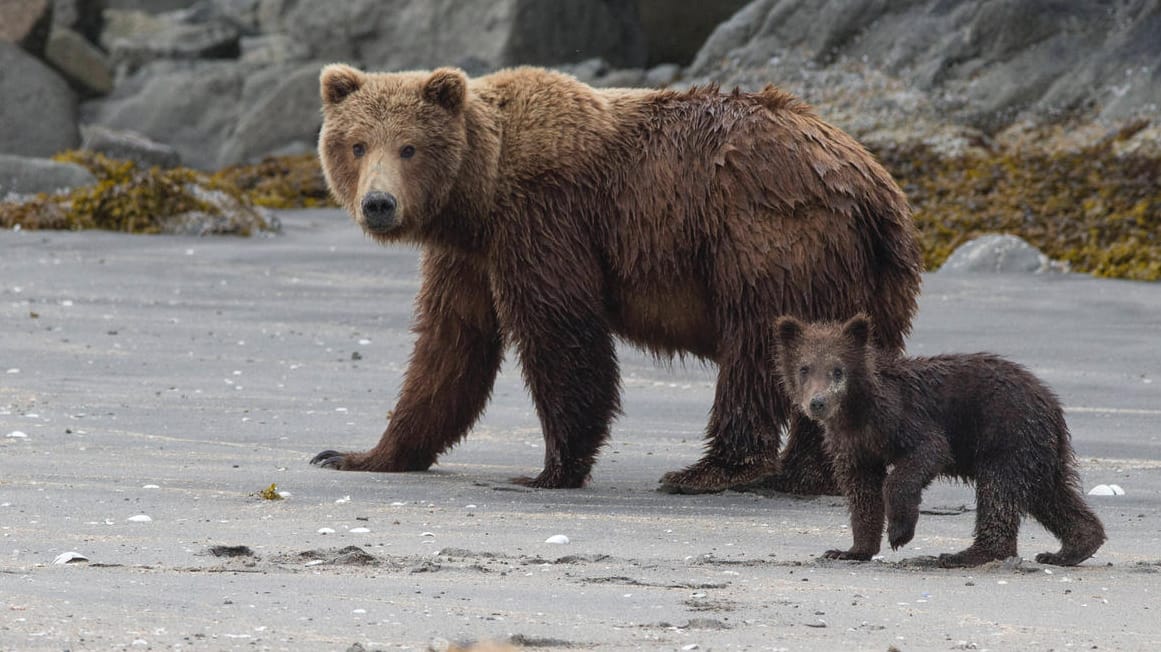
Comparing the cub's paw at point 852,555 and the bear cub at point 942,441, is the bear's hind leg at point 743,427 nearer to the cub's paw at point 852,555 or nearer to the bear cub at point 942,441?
the bear cub at point 942,441

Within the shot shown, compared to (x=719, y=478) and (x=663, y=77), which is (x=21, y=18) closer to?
(x=663, y=77)

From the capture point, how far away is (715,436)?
8750 mm

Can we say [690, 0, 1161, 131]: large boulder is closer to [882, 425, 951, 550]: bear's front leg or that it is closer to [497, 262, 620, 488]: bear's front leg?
[497, 262, 620, 488]: bear's front leg

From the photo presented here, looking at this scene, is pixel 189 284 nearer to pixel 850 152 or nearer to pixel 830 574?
pixel 850 152

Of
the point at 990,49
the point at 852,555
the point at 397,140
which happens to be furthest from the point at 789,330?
the point at 990,49

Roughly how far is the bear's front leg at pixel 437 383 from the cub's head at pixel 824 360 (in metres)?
2.32

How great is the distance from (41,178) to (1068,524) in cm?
1374

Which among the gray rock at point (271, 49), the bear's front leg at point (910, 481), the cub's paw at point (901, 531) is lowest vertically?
the cub's paw at point (901, 531)

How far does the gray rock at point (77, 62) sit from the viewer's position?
102 feet

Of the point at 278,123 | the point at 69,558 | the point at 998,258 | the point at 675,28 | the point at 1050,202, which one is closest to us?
the point at 69,558

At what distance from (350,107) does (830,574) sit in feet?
11.6

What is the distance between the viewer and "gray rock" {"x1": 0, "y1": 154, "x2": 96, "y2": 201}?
18375 mm

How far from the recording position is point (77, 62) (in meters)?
31.4

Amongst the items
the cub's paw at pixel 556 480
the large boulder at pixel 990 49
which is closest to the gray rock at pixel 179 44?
the large boulder at pixel 990 49
